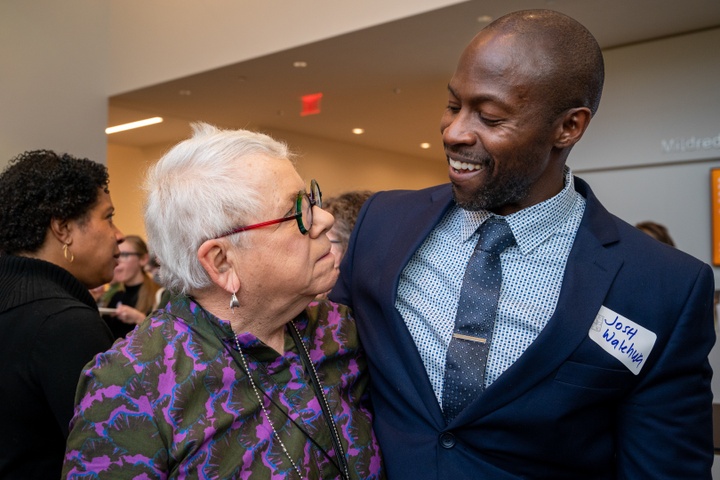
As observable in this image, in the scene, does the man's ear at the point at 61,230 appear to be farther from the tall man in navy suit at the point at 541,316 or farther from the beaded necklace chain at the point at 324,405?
the tall man in navy suit at the point at 541,316

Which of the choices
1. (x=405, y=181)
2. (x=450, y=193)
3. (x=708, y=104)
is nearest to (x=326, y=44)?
(x=708, y=104)

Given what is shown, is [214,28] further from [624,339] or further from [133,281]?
[624,339]

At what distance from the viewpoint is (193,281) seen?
146cm

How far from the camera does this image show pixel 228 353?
4.69 feet

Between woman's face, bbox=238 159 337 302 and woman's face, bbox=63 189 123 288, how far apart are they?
109 centimetres

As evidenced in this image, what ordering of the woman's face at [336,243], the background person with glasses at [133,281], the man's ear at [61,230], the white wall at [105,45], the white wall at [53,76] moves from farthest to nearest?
the white wall at [53,76] < the white wall at [105,45] < the background person with glasses at [133,281] < the woman's face at [336,243] < the man's ear at [61,230]

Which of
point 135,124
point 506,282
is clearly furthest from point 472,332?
point 135,124

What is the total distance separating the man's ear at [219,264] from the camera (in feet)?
4.68

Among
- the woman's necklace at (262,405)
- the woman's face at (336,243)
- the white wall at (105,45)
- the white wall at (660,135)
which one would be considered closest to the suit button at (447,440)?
the woman's necklace at (262,405)

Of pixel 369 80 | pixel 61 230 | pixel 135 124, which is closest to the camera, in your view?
pixel 61 230

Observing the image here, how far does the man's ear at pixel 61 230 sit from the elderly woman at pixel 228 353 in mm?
925

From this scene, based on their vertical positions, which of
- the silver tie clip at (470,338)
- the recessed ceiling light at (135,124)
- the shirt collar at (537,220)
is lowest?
the recessed ceiling light at (135,124)

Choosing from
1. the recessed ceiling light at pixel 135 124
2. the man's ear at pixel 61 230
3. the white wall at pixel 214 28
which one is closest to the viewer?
the man's ear at pixel 61 230

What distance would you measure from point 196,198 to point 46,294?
0.88 metres
